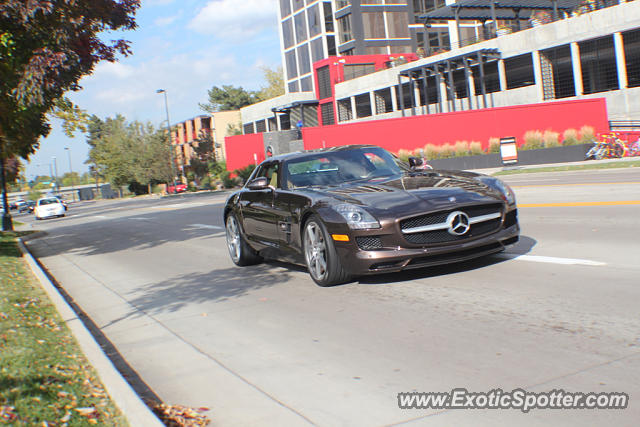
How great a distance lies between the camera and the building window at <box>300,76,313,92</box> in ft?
275

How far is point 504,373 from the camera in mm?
3994

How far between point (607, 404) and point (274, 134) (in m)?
61.3

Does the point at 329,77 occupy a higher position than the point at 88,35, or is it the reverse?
the point at 329,77

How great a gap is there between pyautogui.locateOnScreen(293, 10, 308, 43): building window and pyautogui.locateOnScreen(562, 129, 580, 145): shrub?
57.8 m

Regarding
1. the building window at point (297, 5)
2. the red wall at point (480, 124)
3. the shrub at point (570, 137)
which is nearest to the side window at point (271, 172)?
the shrub at point (570, 137)

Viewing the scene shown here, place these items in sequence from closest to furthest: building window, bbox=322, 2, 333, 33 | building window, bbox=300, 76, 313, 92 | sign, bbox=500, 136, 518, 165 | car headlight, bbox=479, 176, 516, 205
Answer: car headlight, bbox=479, 176, 516, 205 < sign, bbox=500, 136, 518, 165 < building window, bbox=322, 2, 333, 33 < building window, bbox=300, 76, 313, 92

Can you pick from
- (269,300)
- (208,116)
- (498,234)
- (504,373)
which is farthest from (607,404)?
(208,116)

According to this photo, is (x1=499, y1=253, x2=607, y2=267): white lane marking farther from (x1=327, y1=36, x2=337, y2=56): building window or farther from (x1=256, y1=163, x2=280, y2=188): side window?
(x1=327, y1=36, x2=337, y2=56): building window

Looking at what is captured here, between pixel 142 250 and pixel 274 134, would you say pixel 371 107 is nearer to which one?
pixel 274 134

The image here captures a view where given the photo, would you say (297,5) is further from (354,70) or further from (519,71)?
(519,71)

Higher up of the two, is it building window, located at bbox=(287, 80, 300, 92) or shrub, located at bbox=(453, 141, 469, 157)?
building window, located at bbox=(287, 80, 300, 92)

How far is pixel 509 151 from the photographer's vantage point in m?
27.9

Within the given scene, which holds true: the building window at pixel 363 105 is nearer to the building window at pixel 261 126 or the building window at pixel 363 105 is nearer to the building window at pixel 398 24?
the building window at pixel 398 24

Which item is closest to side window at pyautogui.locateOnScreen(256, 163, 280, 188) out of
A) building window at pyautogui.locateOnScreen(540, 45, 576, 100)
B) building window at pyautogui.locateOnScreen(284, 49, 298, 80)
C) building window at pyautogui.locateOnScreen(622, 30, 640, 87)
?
building window at pyautogui.locateOnScreen(622, 30, 640, 87)
